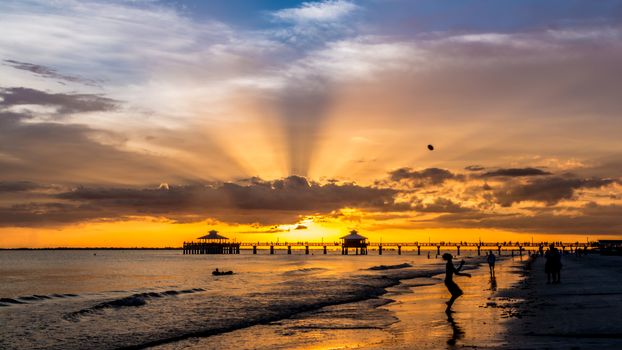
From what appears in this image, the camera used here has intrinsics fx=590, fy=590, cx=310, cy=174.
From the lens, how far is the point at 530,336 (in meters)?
14.6

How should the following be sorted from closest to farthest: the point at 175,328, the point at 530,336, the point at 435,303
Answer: the point at 530,336 → the point at 175,328 → the point at 435,303

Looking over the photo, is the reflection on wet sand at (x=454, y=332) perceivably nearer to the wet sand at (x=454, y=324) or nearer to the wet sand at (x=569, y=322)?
the wet sand at (x=454, y=324)

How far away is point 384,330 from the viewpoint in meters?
18.2

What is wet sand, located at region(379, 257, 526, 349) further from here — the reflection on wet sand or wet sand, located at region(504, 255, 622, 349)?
wet sand, located at region(504, 255, 622, 349)

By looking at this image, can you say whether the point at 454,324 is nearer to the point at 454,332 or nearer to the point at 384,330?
the point at 454,332

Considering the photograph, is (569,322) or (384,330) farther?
(384,330)

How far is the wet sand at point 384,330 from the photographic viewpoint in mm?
15328

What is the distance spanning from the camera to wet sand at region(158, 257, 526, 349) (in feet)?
50.3

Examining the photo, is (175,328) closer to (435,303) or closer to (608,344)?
(435,303)

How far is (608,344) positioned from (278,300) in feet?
74.8

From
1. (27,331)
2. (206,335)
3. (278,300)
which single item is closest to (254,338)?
(206,335)

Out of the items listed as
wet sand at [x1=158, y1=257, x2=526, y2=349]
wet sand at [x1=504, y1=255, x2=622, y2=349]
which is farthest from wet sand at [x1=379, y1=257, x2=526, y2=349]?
wet sand at [x1=504, y1=255, x2=622, y2=349]

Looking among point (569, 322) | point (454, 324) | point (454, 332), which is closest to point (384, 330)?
point (454, 324)

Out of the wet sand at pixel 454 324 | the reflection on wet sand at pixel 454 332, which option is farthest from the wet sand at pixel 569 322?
the reflection on wet sand at pixel 454 332
